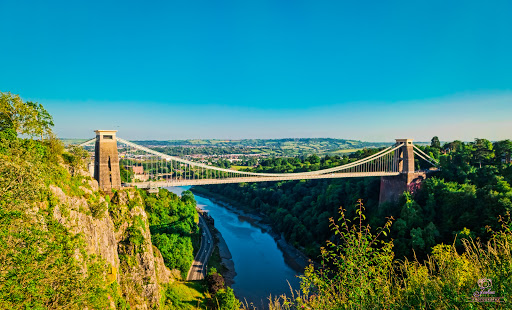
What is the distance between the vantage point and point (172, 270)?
17.5m

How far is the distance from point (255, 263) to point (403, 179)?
12.8 meters

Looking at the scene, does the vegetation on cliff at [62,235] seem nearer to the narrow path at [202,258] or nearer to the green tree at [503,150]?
the narrow path at [202,258]

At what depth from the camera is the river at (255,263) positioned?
18000 mm

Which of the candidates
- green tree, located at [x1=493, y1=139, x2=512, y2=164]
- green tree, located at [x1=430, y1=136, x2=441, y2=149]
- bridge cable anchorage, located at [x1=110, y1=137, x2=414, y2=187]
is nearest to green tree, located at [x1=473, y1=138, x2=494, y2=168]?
green tree, located at [x1=493, y1=139, x2=512, y2=164]

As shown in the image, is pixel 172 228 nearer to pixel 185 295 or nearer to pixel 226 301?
pixel 185 295

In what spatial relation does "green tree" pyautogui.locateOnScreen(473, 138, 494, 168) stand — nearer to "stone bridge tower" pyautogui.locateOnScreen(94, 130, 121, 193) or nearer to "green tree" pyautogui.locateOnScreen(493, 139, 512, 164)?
"green tree" pyautogui.locateOnScreen(493, 139, 512, 164)

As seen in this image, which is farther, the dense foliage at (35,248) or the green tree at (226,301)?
the green tree at (226,301)

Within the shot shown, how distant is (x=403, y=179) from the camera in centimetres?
2183

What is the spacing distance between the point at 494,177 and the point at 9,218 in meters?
22.7

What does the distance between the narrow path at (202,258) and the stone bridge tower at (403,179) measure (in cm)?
1411

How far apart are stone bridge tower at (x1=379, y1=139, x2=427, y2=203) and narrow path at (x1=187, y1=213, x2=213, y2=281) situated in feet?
46.3

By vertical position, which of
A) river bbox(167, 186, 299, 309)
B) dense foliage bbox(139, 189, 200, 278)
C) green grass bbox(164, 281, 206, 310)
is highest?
dense foliage bbox(139, 189, 200, 278)

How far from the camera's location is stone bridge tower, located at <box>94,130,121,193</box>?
43.1 ft

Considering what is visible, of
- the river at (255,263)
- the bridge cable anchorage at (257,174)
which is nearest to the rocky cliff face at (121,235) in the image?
the bridge cable anchorage at (257,174)
